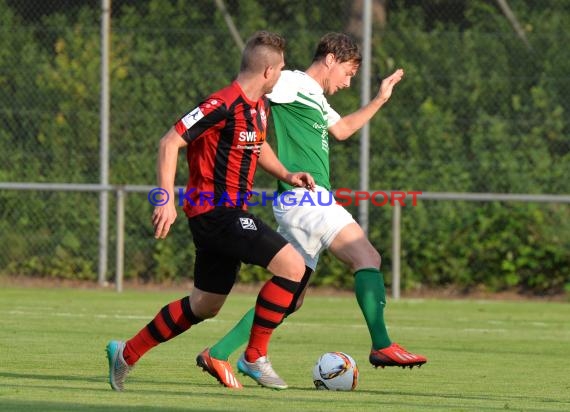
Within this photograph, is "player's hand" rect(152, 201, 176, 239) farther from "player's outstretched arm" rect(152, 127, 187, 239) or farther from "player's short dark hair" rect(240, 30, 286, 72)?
"player's short dark hair" rect(240, 30, 286, 72)

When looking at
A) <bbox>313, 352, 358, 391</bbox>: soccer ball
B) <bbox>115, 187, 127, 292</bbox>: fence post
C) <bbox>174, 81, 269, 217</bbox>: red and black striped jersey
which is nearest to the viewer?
<bbox>174, 81, 269, 217</bbox>: red and black striped jersey

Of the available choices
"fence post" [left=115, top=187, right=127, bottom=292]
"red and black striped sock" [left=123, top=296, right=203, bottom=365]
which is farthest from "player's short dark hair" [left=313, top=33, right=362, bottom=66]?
"fence post" [left=115, top=187, right=127, bottom=292]

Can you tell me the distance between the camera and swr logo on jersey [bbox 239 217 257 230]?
6863 millimetres

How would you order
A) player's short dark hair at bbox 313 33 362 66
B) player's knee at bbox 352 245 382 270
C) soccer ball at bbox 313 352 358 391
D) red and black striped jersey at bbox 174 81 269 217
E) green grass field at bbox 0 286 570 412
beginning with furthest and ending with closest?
player's short dark hair at bbox 313 33 362 66
player's knee at bbox 352 245 382 270
soccer ball at bbox 313 352 358 391
red and black striped jersey at bbox 174 81 269 217
green grass field at bbox 0 286 570 412

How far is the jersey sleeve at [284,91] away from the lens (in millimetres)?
8008

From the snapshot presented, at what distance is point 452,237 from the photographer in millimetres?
15672

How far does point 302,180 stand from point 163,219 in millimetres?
1006

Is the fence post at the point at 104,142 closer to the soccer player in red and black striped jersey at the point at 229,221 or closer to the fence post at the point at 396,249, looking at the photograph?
the fence post at the point at 396,249

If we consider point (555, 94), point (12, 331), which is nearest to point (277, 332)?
point (12, 331)

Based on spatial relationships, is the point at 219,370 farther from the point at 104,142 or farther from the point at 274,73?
the point at 104,142

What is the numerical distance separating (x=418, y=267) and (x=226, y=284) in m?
8.81

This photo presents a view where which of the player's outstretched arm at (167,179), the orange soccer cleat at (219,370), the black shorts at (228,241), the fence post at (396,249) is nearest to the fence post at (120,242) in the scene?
the fence post at (396,249)

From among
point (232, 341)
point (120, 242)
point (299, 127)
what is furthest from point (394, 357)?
point (120, 242)

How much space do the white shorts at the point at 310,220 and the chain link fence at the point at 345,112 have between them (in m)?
7.68
